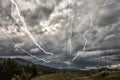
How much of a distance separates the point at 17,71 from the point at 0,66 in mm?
10210

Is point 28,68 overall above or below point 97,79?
above

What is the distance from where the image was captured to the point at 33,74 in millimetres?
179375

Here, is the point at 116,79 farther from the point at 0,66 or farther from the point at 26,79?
the point at 0,66

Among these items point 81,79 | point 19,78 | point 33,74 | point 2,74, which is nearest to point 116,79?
point 81,79

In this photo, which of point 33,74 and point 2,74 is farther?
point 33,74

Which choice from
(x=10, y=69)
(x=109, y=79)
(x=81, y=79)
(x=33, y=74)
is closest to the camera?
(x=109, y=79)

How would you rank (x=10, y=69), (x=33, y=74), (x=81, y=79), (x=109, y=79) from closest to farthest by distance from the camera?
(x=109, y=79) → (x=81, y=79) → (x=10, y=69) → (x=33, y=74)

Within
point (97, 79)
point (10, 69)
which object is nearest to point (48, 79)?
point (10, 69)

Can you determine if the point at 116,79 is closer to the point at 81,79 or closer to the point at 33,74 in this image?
the point at 81,79

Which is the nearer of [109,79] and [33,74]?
[109,79]

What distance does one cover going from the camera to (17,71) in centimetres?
14512

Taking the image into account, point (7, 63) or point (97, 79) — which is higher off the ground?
point (7, 63)

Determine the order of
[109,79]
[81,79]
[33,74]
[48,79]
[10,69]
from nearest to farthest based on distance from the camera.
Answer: [109,79]
[81,79]
[10,69]
[48,79]
[33,74]

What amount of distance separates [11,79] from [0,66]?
42.3ft
